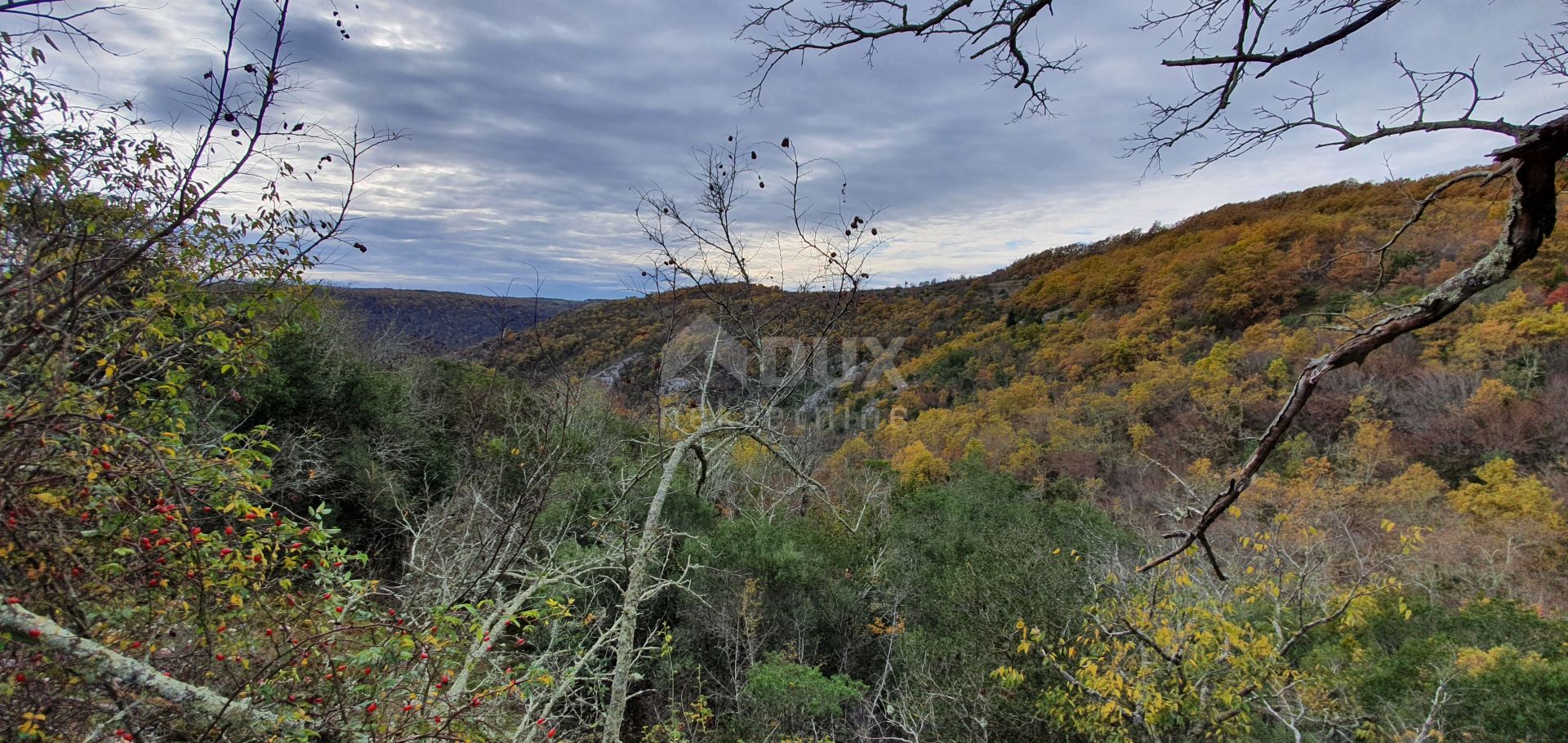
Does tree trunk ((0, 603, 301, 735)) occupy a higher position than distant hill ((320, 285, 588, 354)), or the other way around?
distant hill ((320, 285, 588, 354))

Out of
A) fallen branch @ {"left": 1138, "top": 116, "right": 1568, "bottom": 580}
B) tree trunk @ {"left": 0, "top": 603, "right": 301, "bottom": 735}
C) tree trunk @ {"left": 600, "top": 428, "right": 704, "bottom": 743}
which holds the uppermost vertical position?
fallen branch @ {"left": 1138, "top": 116, "right": 1568, "bottom": 580}

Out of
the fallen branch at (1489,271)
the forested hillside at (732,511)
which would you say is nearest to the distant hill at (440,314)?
the forested hillside at (732,511)

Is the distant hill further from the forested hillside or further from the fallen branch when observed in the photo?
the fallen branch

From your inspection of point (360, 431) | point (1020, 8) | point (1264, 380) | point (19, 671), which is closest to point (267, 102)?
point (19, 671)

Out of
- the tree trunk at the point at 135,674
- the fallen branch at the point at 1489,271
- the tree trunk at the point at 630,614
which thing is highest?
the fallen branch at the point at 1489,271

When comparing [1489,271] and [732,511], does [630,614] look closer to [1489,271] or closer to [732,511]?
[1489,271]

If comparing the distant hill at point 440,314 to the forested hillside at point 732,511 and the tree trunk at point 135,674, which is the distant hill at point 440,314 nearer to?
the forested hillside at point 732,511

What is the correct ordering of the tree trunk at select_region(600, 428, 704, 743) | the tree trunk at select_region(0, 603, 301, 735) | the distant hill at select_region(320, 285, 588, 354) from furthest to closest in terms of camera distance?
the tree trunk at select_region(600, 428, 704, 743)
the distant hill at select_region(320, 285, 588, 354)
the tree trunk at select_region(0, 603, 301, 735)

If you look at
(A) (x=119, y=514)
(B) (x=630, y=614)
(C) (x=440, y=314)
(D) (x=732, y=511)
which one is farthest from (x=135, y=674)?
(C) (x=440, y=314)

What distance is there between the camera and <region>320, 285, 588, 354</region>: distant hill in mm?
3918

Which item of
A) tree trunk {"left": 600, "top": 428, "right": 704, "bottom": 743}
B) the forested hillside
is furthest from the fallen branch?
tree trunk {"left": 600, "top": 428, "right": 704, "bottom": 743}

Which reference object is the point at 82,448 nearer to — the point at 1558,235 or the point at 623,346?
the point at 623,346

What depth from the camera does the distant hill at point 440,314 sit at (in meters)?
3.92

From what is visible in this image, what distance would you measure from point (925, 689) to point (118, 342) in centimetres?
751
